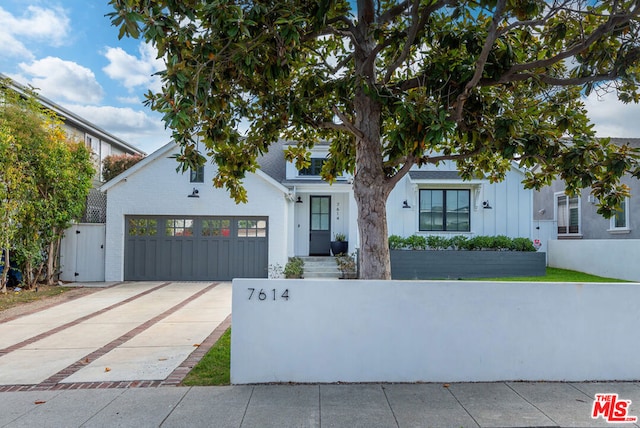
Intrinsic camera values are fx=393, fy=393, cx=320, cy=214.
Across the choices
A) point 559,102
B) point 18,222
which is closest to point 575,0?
point 559,102

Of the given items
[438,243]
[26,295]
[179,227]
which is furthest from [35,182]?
[438,243]

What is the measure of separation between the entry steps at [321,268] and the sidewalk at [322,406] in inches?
325

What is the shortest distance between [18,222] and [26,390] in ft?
26.1

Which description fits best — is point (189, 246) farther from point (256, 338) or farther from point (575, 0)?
point (575, 0)

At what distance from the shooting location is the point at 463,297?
459 centimetres

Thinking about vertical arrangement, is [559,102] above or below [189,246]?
above

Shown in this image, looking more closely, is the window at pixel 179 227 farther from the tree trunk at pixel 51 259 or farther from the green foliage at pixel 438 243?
the green foliage at pixel 438 243

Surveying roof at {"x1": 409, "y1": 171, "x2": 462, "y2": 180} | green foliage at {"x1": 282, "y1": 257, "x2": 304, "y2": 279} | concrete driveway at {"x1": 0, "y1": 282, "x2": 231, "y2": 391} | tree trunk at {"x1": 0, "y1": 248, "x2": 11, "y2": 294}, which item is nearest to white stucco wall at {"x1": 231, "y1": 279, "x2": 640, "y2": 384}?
concrete driveway at {"x1": 0, "y1": 282, "x2": 231, "y2": 391}

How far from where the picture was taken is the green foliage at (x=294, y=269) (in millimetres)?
12281

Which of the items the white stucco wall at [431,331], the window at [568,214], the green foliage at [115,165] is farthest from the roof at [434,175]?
the green foliage at [115,165]

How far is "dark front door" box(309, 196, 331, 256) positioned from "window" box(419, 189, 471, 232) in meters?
3.58

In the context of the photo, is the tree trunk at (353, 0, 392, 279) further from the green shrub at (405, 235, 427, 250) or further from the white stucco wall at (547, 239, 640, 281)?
the white stucco wall at (547, 239, 640, 281)

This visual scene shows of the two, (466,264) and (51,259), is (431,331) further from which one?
(51,259)

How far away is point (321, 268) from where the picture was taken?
13.4 metres
